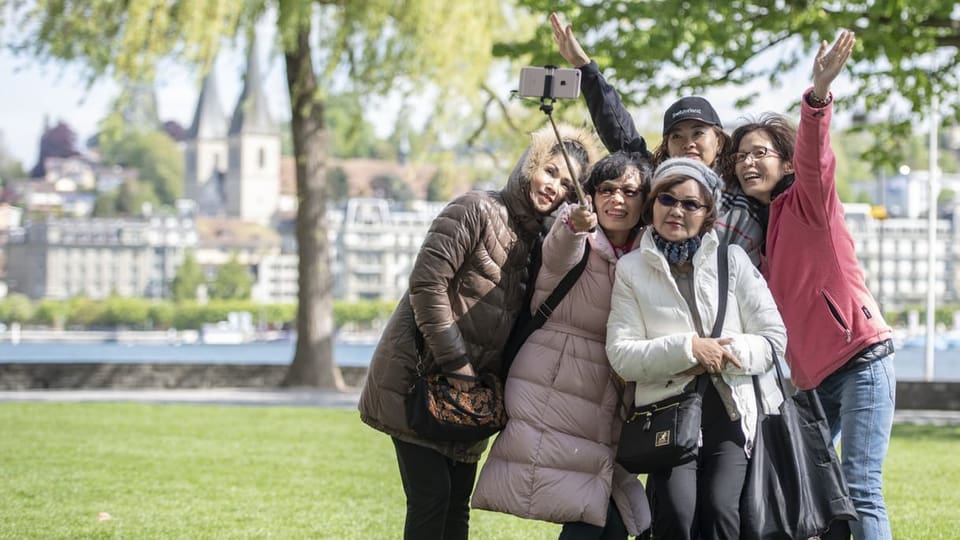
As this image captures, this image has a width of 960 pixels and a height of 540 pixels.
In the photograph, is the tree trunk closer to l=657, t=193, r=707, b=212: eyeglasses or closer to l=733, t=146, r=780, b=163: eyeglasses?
l=733, t=146, r=780, b=163: eyeglasses

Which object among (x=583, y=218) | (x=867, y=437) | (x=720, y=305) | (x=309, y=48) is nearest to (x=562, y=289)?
(x=583, y=218)

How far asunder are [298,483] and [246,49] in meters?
13.2

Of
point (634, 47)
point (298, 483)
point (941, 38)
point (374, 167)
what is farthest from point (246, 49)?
point (374, 167)

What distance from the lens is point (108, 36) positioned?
72.2 ft

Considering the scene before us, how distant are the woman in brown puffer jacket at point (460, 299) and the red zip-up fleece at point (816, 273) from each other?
0.72 meters

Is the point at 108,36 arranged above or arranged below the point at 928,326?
above

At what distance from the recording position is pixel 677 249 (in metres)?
4.63

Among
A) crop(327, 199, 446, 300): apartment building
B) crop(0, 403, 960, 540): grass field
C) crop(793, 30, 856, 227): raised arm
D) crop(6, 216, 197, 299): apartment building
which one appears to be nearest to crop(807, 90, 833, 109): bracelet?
crop(793, 30, 856, 227): raised arm

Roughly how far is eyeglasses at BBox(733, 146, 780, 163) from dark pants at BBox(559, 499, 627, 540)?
1.29 m

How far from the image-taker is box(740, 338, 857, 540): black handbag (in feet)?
15.0

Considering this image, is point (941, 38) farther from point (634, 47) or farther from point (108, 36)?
point (108, 36)

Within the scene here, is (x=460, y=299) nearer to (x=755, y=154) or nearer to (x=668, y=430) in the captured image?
(x=668, y=430)

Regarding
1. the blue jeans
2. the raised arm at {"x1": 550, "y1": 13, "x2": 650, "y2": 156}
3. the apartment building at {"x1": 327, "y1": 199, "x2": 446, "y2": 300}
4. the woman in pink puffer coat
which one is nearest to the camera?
the woman in pink puffer coat

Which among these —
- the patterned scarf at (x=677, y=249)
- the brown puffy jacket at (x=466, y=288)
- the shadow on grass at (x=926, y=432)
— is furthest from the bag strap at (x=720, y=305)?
the shadow on grass at (x=926, y=432)
